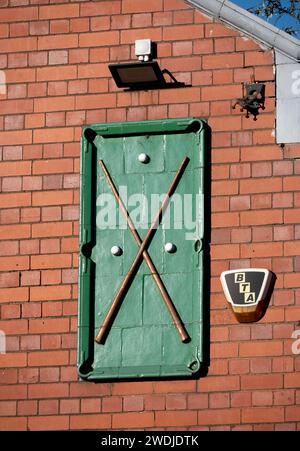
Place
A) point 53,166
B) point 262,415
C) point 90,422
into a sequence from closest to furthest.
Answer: point 262,415, point 90,422, point 53,166

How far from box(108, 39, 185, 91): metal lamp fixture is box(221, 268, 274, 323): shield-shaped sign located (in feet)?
6.46

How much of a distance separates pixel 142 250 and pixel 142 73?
167cm

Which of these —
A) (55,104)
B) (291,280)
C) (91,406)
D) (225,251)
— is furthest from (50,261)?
(291,280)

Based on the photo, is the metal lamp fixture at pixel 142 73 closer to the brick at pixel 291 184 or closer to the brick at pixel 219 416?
the brick at pixel 291 184

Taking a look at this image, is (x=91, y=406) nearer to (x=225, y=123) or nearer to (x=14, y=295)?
(x=14, y=295)

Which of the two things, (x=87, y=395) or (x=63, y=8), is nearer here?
(x=87, y=395)

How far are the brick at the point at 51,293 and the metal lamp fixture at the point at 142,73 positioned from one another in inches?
78.3

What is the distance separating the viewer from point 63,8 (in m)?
18.0

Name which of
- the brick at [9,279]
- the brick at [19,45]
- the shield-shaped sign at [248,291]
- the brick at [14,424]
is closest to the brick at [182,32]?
the brick at [19,45]

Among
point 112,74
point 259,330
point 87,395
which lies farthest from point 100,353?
point 112,74

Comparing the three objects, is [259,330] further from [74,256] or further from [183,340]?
[74,256]

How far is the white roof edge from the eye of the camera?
17.3 m

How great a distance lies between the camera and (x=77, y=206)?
17.4 metres

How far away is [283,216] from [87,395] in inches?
94.2
